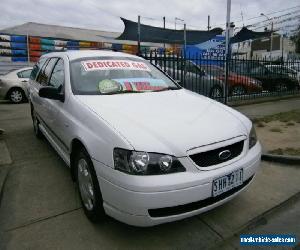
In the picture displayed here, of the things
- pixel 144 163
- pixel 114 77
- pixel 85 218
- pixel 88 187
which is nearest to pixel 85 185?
pixel 88 187

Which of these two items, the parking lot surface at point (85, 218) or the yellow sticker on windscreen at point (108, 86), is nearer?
the parking lot surface at point (85, 218)

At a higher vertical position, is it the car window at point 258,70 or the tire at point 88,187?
the car window at point 258,70

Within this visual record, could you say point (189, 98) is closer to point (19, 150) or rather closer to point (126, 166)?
point (126, 166)

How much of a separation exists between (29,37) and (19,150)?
49.4ft

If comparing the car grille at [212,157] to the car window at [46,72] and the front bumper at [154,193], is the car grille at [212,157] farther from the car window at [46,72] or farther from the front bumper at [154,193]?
the car window at [46,72]

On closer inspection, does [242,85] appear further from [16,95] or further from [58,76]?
[58,76]

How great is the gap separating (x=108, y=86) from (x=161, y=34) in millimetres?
→ 13423

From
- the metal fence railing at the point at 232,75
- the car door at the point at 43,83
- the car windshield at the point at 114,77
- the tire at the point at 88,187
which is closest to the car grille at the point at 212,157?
the tire at the point at 88,187

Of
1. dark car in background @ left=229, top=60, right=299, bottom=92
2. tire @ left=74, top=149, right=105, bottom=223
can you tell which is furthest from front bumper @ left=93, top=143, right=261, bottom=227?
dark car in background @ left=229, top=60, right=299, bottom=92

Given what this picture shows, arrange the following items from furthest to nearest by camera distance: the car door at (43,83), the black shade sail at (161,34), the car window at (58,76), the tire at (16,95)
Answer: the black shade sail at (161,34) → the tire at (16,95) → the car door at (43,83) → the car window at (58,76)

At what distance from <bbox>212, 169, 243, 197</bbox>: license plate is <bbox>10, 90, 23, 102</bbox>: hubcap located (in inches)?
419

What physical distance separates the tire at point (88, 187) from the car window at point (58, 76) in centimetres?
119

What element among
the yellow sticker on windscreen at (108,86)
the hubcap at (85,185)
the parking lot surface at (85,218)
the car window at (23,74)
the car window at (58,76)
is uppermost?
the car window at (23,74)

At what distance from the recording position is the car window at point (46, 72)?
183 inches
